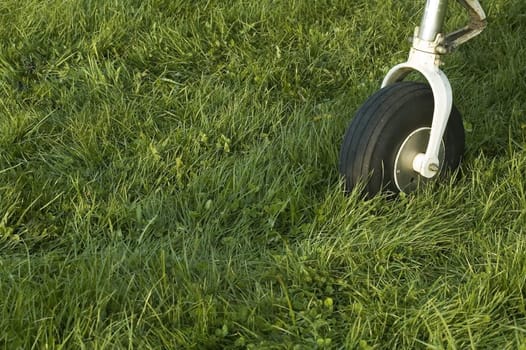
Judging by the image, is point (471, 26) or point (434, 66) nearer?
point (434, 66)

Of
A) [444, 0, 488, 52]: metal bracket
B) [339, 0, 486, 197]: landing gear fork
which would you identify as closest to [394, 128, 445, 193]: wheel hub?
[339, 0, 486, 197]: landing gear fork

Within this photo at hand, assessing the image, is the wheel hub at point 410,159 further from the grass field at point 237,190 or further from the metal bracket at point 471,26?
the metal bracket at point 471,26

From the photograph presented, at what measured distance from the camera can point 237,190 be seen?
2.84 metres

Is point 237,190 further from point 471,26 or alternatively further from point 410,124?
point 471,26

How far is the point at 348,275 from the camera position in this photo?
2.38 m

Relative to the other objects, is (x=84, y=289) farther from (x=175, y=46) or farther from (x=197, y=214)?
(x=175, y=46)

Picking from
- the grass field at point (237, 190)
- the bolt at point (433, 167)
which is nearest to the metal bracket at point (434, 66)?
the bolt at point (433, 167)

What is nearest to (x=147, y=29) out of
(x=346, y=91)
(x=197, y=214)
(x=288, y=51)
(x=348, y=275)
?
(x=288, y=51)

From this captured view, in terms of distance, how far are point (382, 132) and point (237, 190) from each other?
63cm

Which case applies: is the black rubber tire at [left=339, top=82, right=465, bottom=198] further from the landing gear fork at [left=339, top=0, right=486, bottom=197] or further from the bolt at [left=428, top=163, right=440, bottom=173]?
the bolt at [left=428, top=163, right=440, bottom=173]

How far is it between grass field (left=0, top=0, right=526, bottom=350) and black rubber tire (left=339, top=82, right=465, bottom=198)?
9 cm

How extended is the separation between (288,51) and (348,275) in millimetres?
1841

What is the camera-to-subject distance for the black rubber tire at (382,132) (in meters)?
2.65

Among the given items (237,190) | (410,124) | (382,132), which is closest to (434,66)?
(410,124)
